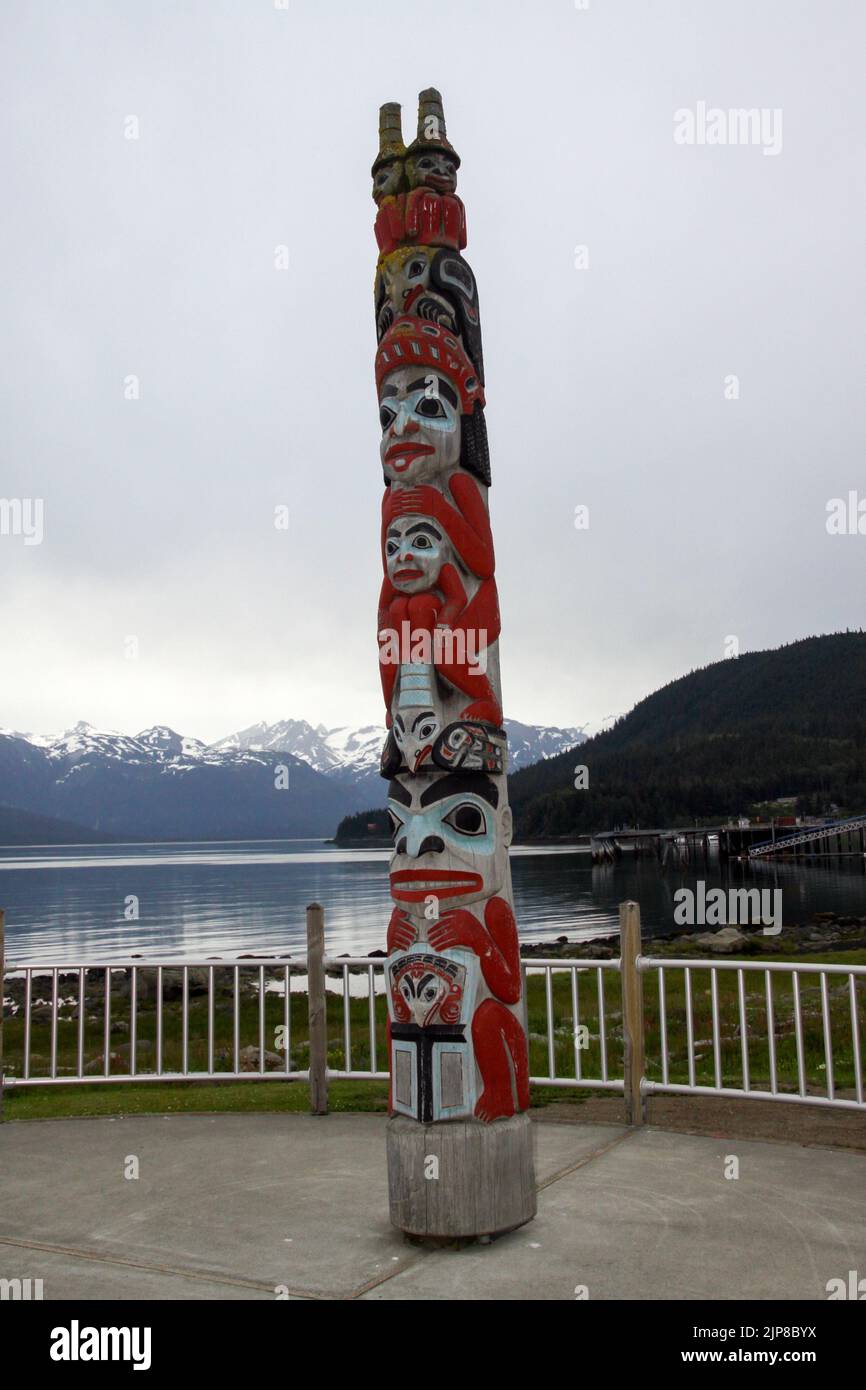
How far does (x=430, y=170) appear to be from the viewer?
6.93 meters

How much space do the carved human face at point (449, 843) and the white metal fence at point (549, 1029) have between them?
74.5 inches

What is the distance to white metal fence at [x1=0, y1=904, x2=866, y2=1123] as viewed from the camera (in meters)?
8.80

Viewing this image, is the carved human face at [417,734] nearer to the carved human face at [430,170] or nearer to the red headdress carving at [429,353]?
the red headdress carving at [429,353]

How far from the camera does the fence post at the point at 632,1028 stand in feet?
28.8

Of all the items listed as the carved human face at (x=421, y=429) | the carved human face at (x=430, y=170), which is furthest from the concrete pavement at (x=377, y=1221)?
the carved human face at (x=430, y=170)

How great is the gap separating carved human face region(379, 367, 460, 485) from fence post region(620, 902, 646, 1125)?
4147 millimetres

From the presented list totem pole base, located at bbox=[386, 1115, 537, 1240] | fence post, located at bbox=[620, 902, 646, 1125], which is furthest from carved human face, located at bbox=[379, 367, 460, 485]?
fence post, located at bbox=[620, 902, 646, 1125]

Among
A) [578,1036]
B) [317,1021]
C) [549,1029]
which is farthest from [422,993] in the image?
[317,1021]

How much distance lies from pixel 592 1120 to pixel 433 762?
4.57m

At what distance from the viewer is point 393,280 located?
6.91m

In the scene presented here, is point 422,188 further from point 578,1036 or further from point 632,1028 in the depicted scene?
point 632,1028

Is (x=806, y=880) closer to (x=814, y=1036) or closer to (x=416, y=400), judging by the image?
(x=814, y=1036)
